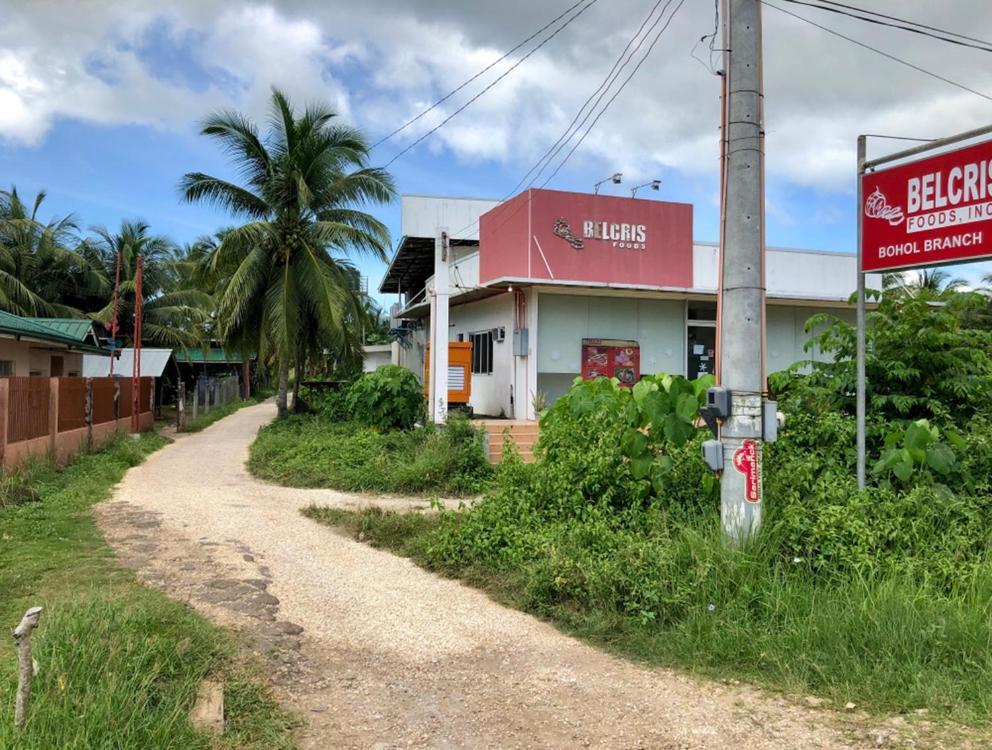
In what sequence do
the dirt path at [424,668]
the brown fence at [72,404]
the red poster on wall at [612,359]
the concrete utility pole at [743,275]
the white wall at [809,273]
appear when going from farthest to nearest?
the white wall at [809,273] → the red poster on wall at [612,359] → the brown fence at [72,404] → the concrete utility pole at [743,275] → the dirt path at [424,668]

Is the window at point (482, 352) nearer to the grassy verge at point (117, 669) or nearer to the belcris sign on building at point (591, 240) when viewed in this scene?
the belcris sign on building at point (591, 240)

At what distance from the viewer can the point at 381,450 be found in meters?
13.6

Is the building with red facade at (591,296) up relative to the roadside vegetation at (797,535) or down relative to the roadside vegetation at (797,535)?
up

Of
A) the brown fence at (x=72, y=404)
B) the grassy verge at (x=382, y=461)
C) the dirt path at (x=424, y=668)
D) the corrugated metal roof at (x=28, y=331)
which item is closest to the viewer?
the dirt path at (x=424, y=668)

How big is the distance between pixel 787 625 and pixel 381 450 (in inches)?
386

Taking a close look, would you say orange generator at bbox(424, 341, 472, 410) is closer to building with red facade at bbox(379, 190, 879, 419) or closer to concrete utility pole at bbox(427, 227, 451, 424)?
building with red facade at bbox(379, 190, 879, 419)

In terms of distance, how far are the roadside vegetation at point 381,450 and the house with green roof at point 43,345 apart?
18.6 ft

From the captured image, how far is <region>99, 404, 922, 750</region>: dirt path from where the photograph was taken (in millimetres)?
3746

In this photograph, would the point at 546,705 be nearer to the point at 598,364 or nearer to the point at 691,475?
the point at 691,475

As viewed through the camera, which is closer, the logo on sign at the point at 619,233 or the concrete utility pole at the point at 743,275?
the concrete utility pole at the point at 743,275

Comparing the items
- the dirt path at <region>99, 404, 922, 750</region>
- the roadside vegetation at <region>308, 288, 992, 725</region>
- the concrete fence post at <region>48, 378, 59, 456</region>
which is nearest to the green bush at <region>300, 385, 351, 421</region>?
the concrete fence post at <region>48, 378, 59, 456</region>

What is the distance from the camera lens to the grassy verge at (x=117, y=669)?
3082mm

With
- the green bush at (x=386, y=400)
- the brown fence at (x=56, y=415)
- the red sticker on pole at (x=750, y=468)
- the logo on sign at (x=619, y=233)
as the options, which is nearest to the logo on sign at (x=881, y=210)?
the red sticker on pole at (x=750, y=468)

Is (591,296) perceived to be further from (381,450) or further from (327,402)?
(327,402)
